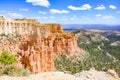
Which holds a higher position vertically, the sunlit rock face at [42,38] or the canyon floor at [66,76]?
the canyon floor at [66,76]

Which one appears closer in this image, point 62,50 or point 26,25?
point 62,50

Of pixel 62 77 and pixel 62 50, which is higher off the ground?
pixel 62 77

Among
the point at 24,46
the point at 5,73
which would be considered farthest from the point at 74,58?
the point at 5,73

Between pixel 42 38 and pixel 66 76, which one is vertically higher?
pixel 66 76

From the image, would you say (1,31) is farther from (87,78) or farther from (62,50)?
(87,78)

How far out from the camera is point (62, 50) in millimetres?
105750

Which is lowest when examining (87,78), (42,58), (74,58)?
(74,58)

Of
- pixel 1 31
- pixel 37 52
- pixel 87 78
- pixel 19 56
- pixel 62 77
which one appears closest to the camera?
pixel 62 77

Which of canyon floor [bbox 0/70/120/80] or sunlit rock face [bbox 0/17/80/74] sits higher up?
canyon floor [bbox 0/70/120/80]

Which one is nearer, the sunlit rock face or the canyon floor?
the canyon floor

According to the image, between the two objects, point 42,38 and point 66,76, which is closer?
point 66,76

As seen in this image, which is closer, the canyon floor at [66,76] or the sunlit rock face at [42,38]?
the canyon floor at [66,76]

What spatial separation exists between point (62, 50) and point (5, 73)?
85.1 metres

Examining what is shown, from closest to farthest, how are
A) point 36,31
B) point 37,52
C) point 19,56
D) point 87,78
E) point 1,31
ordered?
point 87,78 → point 19,56 → point 37,52 → point 1,31 → point 36,31
